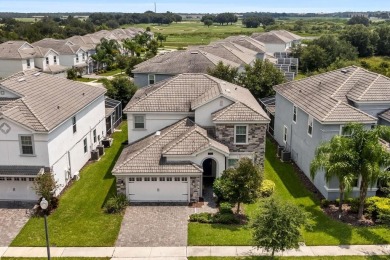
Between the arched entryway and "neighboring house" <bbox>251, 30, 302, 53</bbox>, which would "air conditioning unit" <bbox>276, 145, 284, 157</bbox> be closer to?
the arched entryway

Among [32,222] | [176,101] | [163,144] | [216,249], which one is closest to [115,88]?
[176,101]

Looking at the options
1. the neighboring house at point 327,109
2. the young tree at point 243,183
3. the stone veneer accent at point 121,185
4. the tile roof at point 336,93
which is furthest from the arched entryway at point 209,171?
the tile roof at point 336,93

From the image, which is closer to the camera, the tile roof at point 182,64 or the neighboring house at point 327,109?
the neighboring house at point 327,109

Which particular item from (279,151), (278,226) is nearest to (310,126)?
(279,151)

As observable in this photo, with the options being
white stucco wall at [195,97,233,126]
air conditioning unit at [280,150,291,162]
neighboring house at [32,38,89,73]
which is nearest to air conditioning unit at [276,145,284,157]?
air conditioning unit at [280,150,291,162]

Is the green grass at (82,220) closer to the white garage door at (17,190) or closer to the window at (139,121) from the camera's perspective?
the white garage door at (17,190)

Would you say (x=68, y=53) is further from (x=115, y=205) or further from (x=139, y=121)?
(x=115, y=205)
